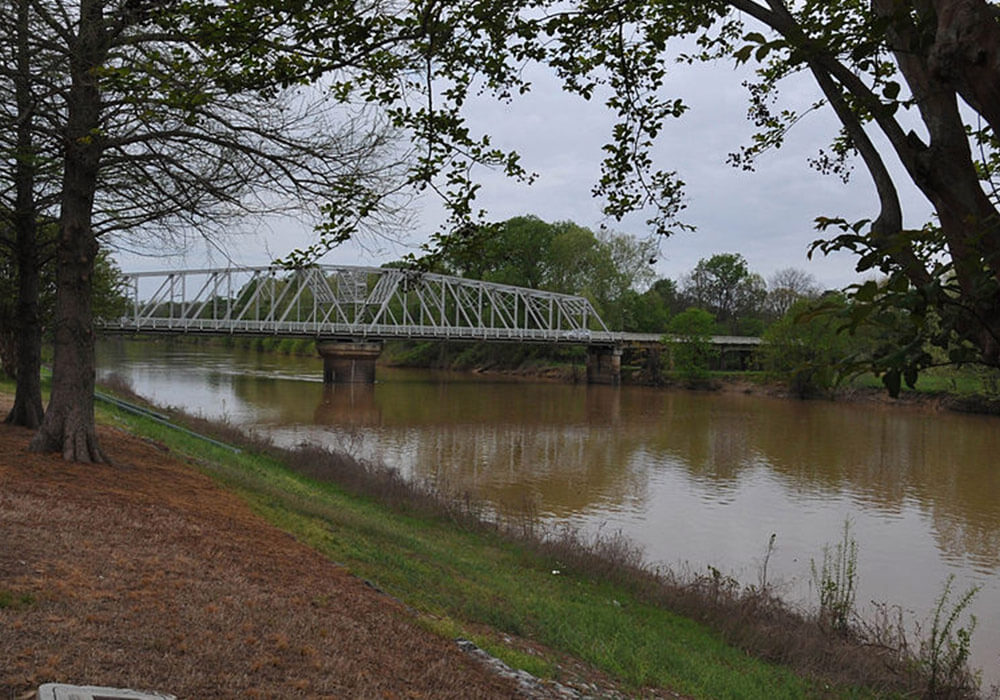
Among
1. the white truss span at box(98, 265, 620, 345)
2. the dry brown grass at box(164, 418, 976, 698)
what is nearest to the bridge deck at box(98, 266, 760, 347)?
the white truss span at box(98, 265, 620, 345)

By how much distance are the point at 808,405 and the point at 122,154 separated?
46142 millimetres

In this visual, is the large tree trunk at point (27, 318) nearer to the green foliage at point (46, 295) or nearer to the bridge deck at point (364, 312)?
the green foliage at point (46, 295)

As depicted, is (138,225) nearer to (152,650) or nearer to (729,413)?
(152,650)

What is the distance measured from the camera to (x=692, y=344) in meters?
63.2

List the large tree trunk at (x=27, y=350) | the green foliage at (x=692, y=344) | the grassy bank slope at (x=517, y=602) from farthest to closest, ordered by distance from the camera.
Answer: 1. the green foliage at (x=692, y=344)
2. the large tree trunk at (x=27, y=350)
3. the grassy bank slope at (x=517, y=602)

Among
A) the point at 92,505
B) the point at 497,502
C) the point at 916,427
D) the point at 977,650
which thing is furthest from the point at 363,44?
the point at 916,427

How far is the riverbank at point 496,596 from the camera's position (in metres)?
5.63

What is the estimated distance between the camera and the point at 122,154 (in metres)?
9.43

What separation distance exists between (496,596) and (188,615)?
148 inches

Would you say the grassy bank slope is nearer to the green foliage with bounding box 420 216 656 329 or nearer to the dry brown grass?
the dry brown grass

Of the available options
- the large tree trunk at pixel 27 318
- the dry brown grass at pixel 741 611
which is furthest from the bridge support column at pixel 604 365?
the large tree trunk at pixel 27 318

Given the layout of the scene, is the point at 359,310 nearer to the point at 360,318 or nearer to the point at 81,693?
the point at 360,318

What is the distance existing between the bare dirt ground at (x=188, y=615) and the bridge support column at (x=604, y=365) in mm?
62368

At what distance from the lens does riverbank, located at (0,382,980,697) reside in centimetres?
563
